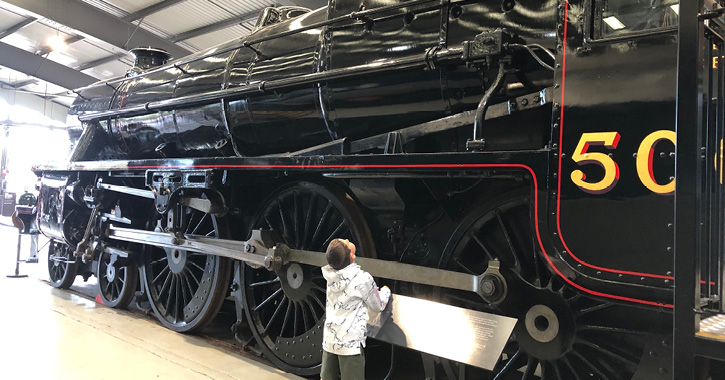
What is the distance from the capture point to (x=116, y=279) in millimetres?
5984

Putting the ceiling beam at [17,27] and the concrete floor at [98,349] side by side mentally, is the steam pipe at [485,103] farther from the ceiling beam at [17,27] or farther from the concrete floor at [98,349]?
the ceiling beam at [17,27]

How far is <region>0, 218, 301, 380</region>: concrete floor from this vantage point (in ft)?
12.6

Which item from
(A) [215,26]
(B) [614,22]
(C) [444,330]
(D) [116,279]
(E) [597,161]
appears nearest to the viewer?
(E) [597,161]

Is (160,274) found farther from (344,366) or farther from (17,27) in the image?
(17,27)

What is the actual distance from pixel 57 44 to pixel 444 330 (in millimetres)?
15886

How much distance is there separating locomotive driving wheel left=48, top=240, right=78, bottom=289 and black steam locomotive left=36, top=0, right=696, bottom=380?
155 cm

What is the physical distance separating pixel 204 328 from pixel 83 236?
2390 mm

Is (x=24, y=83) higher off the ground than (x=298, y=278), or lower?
higher

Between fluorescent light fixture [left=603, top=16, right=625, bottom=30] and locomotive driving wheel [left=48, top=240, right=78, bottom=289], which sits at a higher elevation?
fluorescent light fixture [left=603, top=16, right=625, bottom=30]

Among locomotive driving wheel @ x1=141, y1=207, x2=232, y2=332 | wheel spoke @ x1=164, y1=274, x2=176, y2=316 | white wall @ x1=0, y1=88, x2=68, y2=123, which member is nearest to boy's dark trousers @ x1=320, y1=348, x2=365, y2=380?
locomotive driving wheel @ x1=141, y1=207, x2=232, y2=332

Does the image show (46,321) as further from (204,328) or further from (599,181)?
(599,181)

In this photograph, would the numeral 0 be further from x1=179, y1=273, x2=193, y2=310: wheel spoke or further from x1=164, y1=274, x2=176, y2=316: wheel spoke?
x1=164, y1=274, x2=176, y2=316: wheel spoke

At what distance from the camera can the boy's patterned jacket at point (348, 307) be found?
287cm

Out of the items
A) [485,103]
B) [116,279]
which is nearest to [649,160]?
[485,103]
